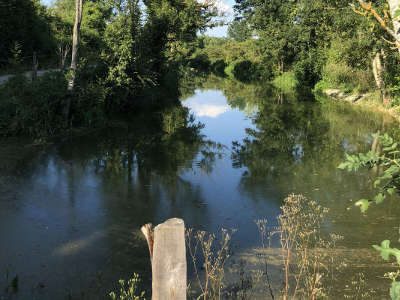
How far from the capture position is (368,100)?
22.2 meters

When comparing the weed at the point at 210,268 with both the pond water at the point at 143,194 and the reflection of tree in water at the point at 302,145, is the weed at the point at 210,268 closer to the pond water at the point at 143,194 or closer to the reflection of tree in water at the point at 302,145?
the pond water at the point at 143,194

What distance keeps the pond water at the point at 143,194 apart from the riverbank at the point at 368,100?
2874 millimetres

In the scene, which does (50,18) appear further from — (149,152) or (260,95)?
(149,152)

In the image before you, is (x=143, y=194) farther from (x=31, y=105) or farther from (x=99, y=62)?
(x=99, y=62)

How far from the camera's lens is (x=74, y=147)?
11914 mm

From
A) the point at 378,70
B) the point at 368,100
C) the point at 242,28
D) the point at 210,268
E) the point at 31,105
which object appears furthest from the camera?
the point at 242,28

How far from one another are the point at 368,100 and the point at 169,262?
72.3 feet

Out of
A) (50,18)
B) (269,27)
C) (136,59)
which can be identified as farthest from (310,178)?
(269,27)

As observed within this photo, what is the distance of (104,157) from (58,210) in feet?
→ 13.0

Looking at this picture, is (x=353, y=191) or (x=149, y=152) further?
(x=149, y=152)

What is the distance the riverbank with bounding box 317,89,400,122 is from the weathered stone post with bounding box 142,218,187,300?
1629cm

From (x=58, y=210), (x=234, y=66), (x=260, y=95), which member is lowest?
(x=58, y=210)

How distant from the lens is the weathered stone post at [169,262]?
2510mm

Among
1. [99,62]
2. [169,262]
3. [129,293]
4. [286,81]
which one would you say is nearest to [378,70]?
[99,62]
